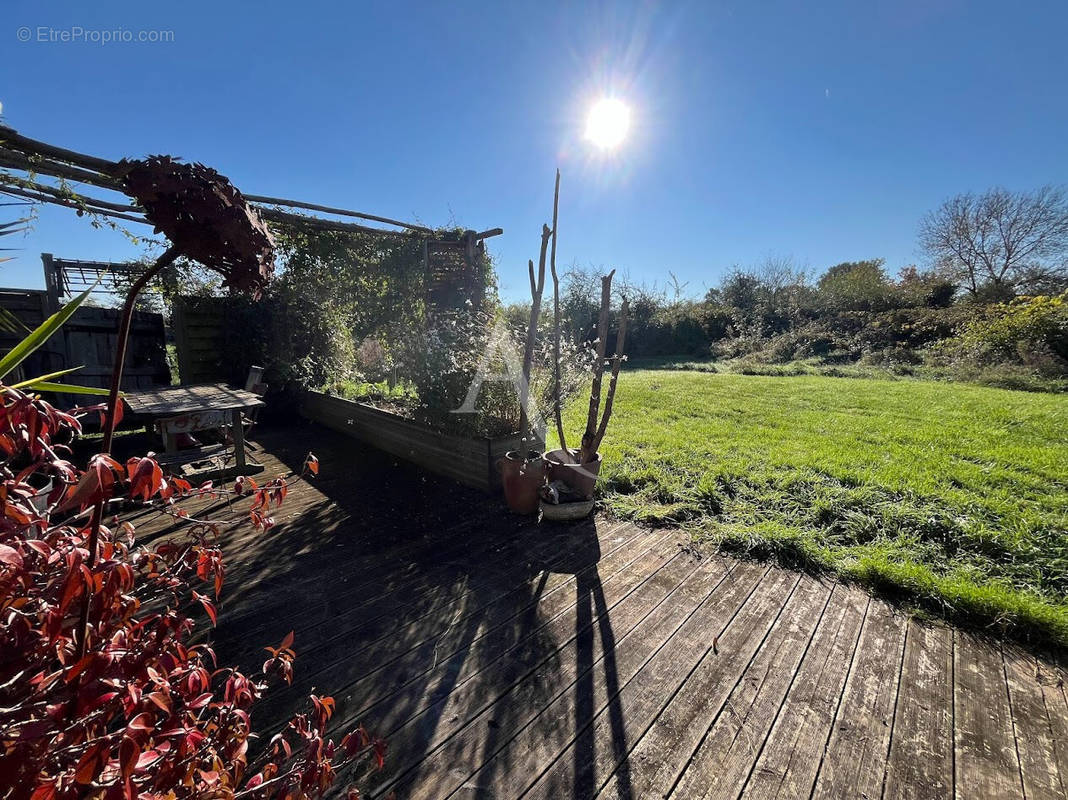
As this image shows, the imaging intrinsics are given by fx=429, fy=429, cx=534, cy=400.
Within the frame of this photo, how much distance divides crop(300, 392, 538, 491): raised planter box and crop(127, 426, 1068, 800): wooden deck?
2.98 feet

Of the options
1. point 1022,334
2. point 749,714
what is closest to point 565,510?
point 749,714

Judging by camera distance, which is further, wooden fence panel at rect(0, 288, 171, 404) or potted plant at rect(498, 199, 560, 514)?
wooden fence panel at rect(0, 288, 171, 404)

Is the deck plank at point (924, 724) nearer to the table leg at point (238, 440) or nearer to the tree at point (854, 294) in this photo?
the table leg at point (238, 440)

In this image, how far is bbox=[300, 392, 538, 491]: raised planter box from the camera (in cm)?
359

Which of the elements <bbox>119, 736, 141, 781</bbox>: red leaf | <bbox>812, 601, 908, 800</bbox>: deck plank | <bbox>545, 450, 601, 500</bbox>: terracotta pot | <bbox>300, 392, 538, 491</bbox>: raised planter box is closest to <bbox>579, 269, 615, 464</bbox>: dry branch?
<bbox>545, 450, 601, 500</bbox>: terracotta pot

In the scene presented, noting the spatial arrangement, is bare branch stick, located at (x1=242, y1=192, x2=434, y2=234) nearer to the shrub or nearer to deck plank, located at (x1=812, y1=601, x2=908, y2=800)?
deck plank, located at (x1=812, y1=601, x2=908, y2=800)

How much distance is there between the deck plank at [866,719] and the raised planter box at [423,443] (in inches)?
98.3

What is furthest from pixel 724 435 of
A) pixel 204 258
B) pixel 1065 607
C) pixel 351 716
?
pixel 204 258

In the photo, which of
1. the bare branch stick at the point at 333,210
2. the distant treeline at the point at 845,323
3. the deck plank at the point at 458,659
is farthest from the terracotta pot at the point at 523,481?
the distant treeline at the point at 845,323

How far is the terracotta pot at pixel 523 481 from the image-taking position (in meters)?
3.08

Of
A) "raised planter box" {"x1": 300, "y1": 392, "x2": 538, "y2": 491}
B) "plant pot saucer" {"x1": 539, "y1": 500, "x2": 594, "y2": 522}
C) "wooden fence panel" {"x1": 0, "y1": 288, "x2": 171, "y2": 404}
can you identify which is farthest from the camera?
"wooden fence panel" {"x1": 0, "y1": 288, "x2": 171, "y2": 404}

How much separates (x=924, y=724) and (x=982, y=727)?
0.19 metres

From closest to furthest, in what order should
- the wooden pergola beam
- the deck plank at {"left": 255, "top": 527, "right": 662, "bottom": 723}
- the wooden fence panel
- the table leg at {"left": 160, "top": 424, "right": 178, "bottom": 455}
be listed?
the deck plank at {"left": 255, "top": 527, "right": 662, "bottom": 723}, the wooden pergola beam, the table leg at {"left": 160, "top": 424, "right": 178, "bottom": 455}, the wooden fence panel

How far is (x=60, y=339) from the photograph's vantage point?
16.2 ft
